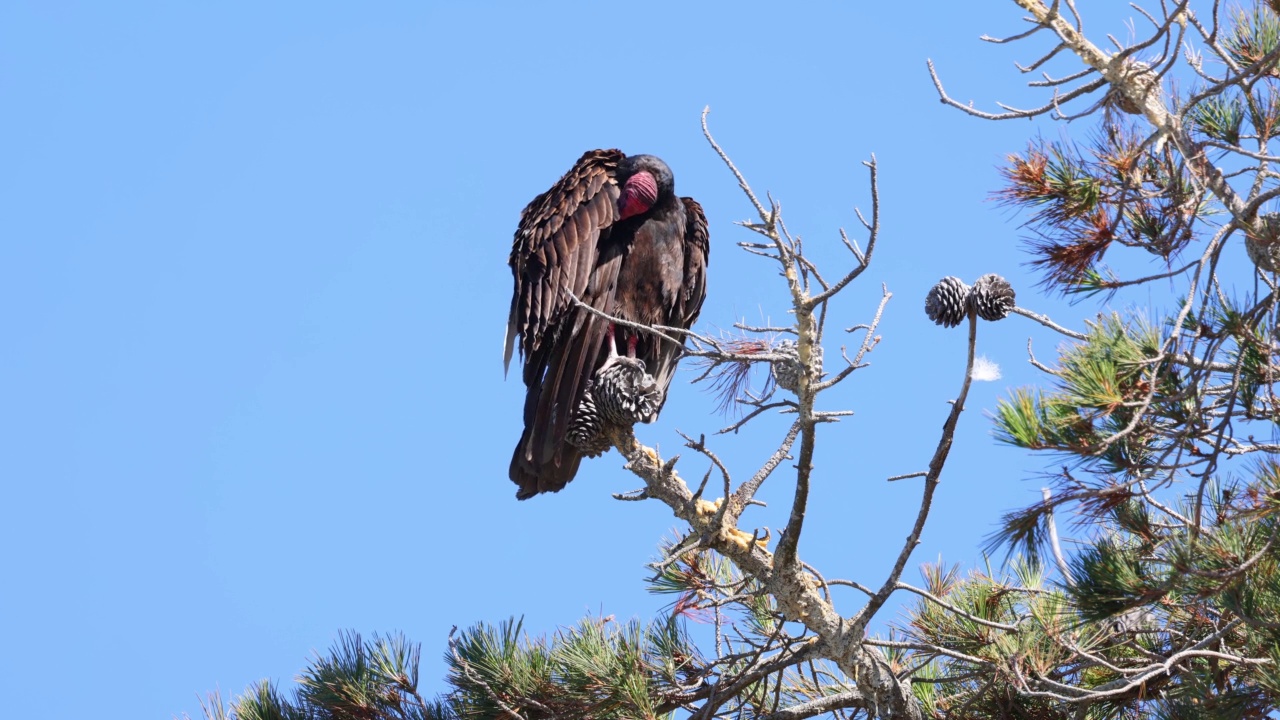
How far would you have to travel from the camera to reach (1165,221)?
355cm

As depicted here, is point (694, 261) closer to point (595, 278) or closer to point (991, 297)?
point (595, 278)

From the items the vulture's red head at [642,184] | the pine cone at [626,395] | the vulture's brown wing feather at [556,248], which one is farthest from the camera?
the vulture's red head at [642,184]

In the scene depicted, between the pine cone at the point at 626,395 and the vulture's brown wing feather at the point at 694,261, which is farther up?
the vulture's brown wing feather at the point at 694,261

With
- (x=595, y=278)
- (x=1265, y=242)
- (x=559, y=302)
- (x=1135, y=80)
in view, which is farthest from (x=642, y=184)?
(x=1265, y=242)

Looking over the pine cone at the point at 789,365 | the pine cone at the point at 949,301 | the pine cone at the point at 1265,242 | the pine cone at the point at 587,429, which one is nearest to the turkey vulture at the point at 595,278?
the pine cone at the point at 587,429

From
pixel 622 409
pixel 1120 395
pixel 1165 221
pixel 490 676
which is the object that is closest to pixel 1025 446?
pixel 1120 395

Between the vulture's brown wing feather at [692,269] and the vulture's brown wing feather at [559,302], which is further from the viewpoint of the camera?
the vulture's brown wing feather at [692,269]

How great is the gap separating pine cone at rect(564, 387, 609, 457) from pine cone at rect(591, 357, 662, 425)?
0.03 m

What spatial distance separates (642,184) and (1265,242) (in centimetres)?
→ 196

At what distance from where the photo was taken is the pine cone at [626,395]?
3811 millimetres

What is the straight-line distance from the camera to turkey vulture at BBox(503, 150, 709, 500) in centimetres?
416

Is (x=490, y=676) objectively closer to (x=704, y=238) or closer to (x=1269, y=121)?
(x=704, y=238)

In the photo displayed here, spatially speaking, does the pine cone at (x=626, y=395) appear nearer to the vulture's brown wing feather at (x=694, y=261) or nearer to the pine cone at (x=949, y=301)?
the vulture's brown wing feather at (x=694, y=261)

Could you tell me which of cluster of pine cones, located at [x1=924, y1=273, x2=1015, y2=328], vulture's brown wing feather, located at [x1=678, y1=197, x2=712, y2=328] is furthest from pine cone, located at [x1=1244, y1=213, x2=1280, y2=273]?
vulture's brown wing feather, located at [x1=678, y1=197, x2=712, y2=328]
